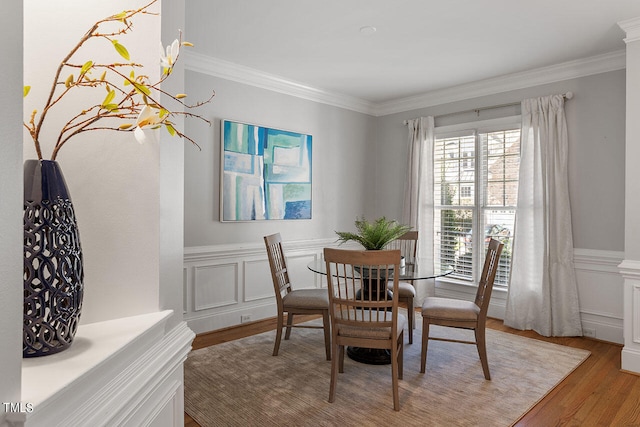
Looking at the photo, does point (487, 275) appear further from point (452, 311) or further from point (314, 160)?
point (314, 160)

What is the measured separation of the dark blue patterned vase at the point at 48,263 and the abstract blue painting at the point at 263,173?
340 cm

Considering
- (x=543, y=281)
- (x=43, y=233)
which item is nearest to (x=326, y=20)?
(x=43, y=233)

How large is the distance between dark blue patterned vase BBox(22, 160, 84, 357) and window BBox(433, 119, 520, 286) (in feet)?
15.1

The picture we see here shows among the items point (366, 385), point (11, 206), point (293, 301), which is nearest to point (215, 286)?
point (293, 301)

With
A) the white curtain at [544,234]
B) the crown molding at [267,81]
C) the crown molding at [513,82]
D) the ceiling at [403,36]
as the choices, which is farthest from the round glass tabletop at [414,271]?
the crown molding at [513,82]

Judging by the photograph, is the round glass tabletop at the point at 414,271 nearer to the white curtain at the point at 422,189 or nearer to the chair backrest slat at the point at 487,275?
the chair backrest slat at the point at 487,275

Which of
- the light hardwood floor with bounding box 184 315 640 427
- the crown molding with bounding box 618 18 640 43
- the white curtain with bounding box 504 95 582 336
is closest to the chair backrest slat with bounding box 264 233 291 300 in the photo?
the light hardwood floor with bounding box 184 315 640 427

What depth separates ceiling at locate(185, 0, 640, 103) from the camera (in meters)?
2.92

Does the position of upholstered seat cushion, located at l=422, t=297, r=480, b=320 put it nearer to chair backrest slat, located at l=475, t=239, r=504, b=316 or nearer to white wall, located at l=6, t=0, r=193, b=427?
chair backrest slat, located at l=475, t=239, r=504, b=316

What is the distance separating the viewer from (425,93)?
5203mm

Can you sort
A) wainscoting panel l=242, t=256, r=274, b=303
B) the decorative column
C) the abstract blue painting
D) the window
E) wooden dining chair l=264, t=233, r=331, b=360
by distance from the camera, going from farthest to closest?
the window
wainscoting panel l=242, t=256, r=274, b=303
the abstract blue painting
wooden dining chair l=264, t=233, r=331, b=360
the decorative column

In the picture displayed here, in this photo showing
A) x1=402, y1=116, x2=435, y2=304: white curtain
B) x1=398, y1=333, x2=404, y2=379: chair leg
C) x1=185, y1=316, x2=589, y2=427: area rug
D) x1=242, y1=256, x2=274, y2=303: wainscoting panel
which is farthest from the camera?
x1=402, y1=116, x2=435, y2=304: white curtain

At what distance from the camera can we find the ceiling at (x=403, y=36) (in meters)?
2.92

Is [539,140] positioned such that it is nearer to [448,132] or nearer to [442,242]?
[448,132]
